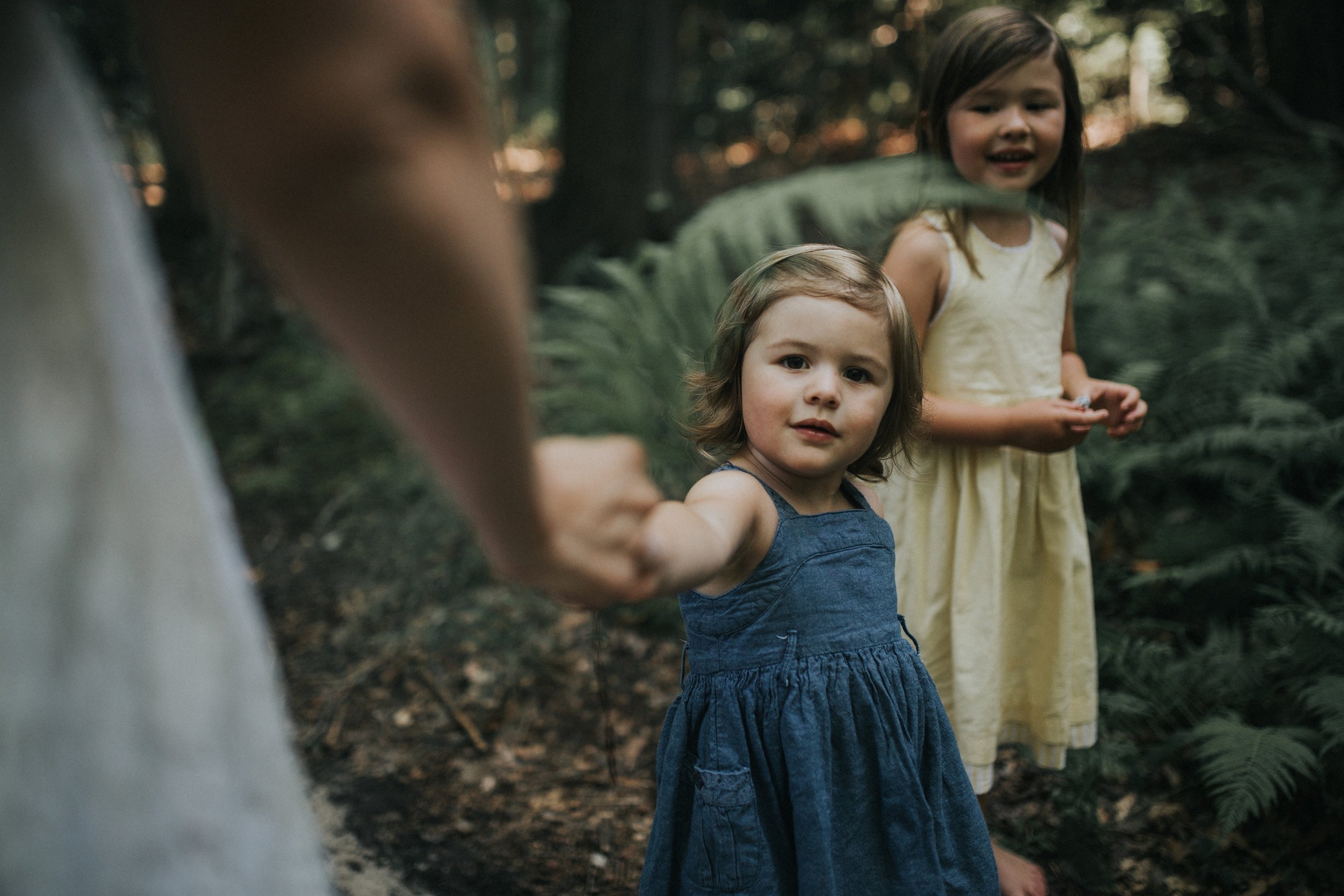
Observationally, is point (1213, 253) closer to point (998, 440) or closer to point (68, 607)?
point (998, 440)

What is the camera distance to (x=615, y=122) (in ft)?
19.8

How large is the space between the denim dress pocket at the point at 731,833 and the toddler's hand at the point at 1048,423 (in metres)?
0.99

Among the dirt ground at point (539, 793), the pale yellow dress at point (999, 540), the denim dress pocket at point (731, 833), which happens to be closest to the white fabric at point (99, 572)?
the denim dress pocket at point (731, 833)

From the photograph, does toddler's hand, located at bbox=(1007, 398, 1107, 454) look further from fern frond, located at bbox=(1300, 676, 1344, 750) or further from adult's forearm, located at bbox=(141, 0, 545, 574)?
adult's forearm, located at bbox=(141, 0, 545, 574)

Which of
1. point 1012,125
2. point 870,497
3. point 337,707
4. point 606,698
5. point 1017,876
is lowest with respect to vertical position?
point 1017,876

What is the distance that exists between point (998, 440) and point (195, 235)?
895cm

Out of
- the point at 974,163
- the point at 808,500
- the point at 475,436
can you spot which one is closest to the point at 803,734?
the point at 808,500

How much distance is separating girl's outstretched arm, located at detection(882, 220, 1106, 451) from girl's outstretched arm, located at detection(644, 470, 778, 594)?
705 mm

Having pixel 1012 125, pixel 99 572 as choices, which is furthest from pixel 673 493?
pixel 99 572

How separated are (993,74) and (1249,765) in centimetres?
194

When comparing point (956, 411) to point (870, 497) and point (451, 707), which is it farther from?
point (451, 707)

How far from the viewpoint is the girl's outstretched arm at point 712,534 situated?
77cm

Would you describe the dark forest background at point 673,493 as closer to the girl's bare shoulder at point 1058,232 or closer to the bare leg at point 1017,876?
the bare leg at point 1017,876

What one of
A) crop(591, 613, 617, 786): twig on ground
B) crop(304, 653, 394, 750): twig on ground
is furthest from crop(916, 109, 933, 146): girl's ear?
crop(304, 653, 394, 750): twig on ground
